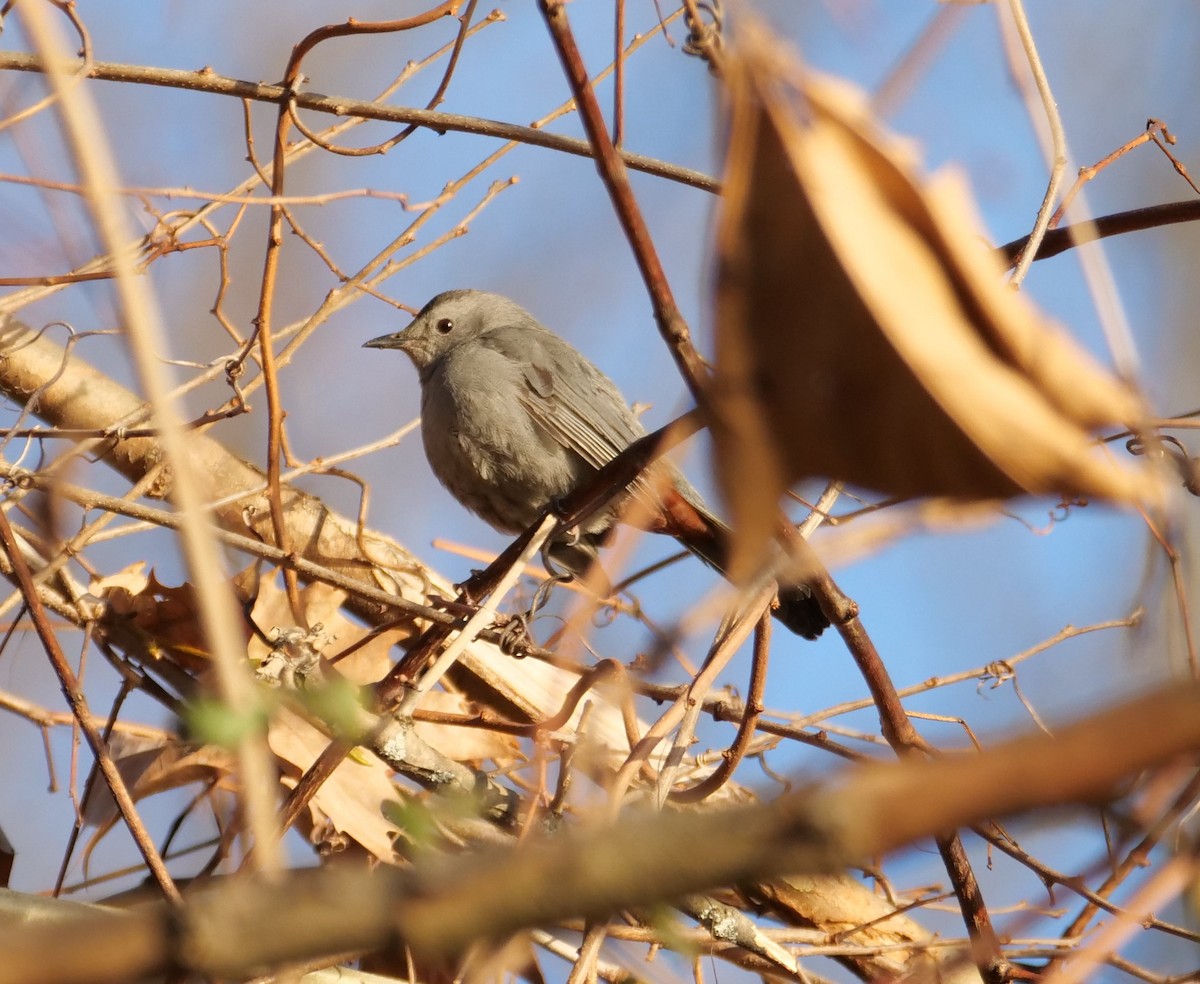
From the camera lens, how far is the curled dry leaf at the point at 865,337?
687mm

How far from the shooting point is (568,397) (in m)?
4.77

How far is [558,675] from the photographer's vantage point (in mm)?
3729

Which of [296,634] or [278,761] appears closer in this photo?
[296,634]

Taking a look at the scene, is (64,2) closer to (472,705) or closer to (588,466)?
(472,705)

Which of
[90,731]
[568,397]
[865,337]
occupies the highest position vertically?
[568,397]

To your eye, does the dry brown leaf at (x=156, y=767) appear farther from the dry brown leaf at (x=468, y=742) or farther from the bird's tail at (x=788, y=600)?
the bird's tail at (x=788, y=600)

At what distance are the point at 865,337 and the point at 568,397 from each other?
4079mm

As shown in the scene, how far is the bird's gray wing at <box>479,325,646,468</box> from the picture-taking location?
460cm

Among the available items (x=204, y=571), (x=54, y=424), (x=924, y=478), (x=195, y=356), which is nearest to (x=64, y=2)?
(x=54, y=424)

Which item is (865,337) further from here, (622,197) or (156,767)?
(156,767)

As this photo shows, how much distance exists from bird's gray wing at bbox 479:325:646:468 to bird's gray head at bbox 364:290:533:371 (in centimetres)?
29

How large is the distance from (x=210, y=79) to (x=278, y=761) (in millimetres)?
1582

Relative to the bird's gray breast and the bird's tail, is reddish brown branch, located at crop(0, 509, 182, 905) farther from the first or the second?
the bird's gray breast

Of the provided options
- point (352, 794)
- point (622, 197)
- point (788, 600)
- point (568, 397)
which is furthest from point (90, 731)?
point (568, 397)
